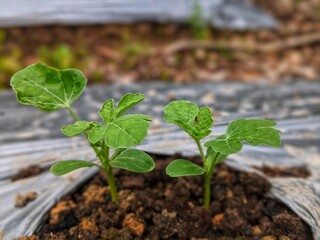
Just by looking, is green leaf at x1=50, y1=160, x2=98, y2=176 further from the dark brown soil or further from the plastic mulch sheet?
the dark brown soil

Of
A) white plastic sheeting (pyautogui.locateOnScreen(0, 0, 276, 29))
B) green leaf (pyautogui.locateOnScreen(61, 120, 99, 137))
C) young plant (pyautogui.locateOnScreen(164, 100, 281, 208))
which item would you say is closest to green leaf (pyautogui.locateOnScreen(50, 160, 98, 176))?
green leaf (pyautogui.locateOnScreen(61, 120, 99, 137))

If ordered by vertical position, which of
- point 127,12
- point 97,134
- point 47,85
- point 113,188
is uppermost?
point 127,12

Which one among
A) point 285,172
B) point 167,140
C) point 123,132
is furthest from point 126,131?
point 285,172

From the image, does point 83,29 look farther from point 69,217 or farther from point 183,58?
point 69,217

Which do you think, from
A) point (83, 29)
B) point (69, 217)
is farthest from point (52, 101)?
point (83, 29)

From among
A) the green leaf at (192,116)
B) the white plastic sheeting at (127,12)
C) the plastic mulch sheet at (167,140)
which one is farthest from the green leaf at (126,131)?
the white plastic sheeting at (127,12)

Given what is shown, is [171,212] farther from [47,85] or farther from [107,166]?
[47,85]
